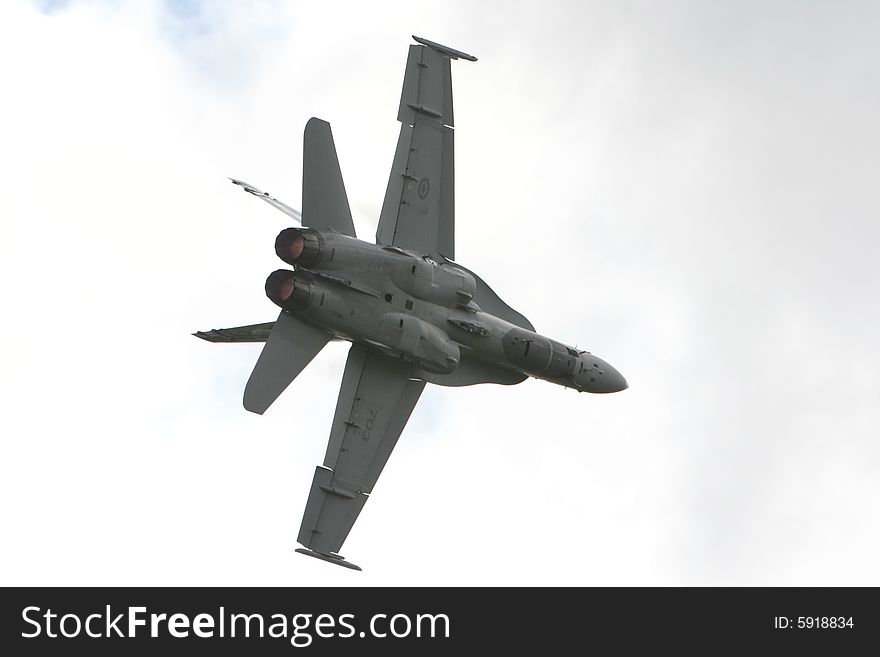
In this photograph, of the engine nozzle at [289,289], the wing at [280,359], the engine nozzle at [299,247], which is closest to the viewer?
the engine nozzle at [299,247]

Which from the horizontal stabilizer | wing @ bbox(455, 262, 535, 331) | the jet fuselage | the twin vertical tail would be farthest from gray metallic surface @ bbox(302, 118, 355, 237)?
the horizontal stabilizer

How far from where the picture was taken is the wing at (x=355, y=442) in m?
30.9

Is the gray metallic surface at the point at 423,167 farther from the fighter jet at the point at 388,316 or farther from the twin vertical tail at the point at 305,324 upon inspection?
the twin vertical tail at the point at 305,324

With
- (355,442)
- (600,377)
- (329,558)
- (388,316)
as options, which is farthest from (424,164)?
(329,558)

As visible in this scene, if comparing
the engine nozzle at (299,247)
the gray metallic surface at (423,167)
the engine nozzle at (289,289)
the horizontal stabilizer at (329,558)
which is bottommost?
the horizontal stabilizer at (329,558)

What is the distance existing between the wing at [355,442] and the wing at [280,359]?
→ 5.87 ft

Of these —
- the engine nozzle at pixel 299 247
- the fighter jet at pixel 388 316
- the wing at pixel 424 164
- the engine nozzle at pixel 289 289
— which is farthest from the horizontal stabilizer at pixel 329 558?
the wing at pixel 424 164

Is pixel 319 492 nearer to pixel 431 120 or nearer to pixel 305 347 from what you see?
pixel 305 347

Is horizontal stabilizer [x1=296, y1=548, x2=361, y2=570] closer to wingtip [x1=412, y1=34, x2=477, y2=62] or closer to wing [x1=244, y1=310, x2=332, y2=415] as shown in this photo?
wing [x1=244, y1=310, x2=332, y2=415]

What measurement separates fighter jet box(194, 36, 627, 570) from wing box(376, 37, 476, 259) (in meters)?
0.02

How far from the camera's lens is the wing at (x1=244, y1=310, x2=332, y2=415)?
2911 cm

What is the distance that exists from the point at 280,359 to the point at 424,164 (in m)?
5.26

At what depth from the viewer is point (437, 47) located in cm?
3222

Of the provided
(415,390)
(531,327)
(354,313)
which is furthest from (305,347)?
(531,327)
